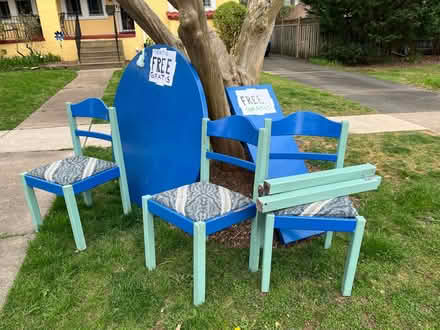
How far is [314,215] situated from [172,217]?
81 cm

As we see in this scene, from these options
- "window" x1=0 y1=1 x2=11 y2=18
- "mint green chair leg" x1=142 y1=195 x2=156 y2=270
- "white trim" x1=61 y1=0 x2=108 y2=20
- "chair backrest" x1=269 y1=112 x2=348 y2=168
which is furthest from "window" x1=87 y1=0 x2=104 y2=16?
"chair backrest" x1=269 y1=112 x2=348 y2=168

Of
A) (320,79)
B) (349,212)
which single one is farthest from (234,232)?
(320,79)

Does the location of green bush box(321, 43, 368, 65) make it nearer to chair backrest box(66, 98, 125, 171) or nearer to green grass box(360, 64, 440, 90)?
green grass box(360, 64, 440, 90)

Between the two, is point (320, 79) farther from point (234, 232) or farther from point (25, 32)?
point (25, 32)

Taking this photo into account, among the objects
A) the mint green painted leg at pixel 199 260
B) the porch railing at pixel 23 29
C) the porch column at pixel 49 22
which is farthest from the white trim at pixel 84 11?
the mint green painted leg at pixel 199 260

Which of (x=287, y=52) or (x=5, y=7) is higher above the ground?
(x=5, y=7)

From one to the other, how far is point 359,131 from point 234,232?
3.50 meters

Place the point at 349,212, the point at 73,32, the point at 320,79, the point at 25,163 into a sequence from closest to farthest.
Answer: the point at 349,212
the point at 25,163
the point at 320,79
the point at 73,32

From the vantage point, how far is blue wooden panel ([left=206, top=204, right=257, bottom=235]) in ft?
6.34

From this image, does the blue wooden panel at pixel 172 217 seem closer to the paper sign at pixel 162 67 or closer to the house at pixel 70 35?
the paper sign at pixel 162 67

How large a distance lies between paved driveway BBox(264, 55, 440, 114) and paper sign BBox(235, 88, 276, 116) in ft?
15.0

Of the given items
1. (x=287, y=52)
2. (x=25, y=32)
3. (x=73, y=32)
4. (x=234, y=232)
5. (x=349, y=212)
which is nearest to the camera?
(x=349, y=212)

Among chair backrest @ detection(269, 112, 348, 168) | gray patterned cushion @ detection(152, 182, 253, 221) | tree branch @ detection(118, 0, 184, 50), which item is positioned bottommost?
gray patterned cushion @ detection(152, 182, 253, 221)

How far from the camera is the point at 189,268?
241 centimetres
